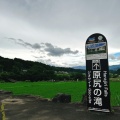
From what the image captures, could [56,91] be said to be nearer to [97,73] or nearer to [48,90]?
[48,90]

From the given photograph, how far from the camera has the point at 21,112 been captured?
12.1 meters

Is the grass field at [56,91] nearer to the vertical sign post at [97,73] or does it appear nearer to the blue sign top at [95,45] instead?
the vertical sign post at [97,73]

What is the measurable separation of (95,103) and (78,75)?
70.3m

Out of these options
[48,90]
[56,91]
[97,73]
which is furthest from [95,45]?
[48,90]

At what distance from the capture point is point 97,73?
11.5 m

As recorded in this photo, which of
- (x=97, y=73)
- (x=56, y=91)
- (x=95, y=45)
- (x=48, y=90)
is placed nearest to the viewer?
(x=97, y=73)

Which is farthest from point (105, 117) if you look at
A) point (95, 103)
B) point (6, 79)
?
point (6, 79)

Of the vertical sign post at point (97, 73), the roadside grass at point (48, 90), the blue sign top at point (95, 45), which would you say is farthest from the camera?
the roadside grass at point (48, 90)

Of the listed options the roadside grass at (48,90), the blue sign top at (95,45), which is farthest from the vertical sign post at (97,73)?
the roadside grass at (48,90)

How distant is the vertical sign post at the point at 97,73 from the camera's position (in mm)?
11211

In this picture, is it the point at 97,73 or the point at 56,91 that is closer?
the point at 97,73

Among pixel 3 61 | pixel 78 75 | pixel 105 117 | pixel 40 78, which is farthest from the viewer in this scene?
pixel 3 61

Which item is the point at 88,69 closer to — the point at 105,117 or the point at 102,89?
the point at 102,89

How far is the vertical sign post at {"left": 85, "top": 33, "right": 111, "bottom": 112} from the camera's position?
11211mm
